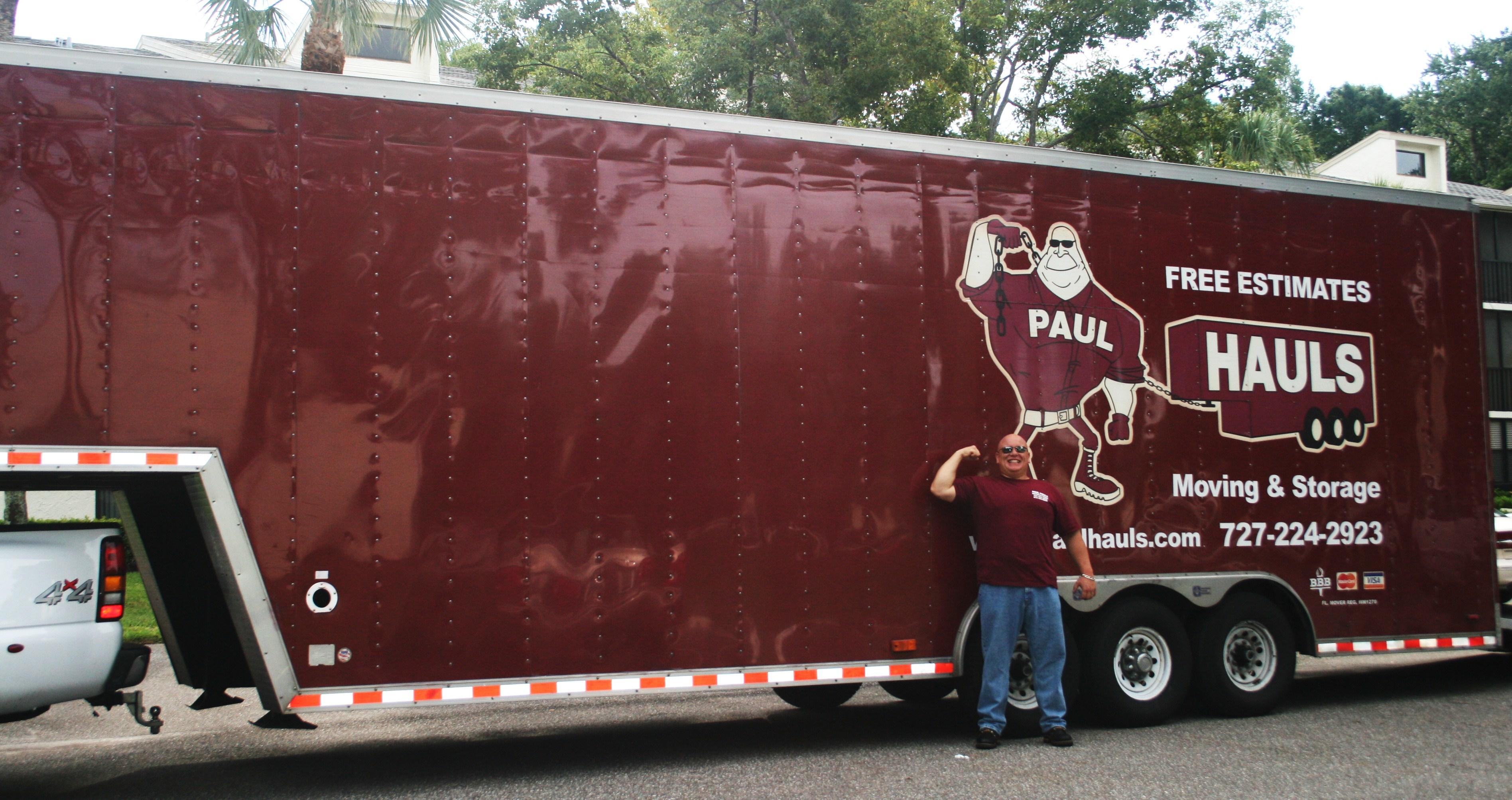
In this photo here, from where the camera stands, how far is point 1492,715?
24.6ft

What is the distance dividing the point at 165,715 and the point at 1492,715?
9535mm

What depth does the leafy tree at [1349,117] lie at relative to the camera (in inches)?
2021

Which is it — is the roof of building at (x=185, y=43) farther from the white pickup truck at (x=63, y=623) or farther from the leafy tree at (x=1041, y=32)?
the white pickup truck at (x=63, y=623)

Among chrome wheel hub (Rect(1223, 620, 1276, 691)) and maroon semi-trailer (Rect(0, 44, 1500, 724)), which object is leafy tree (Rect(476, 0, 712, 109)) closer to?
maroon semi-trailer (Rect(0, 44, 1500, 724))

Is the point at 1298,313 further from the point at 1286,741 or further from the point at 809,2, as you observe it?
the point at 809,2

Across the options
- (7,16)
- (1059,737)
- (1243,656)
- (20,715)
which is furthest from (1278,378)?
(7,16)

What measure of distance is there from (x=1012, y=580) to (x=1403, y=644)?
3213 mm

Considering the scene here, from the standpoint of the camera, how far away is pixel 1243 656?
7328mm

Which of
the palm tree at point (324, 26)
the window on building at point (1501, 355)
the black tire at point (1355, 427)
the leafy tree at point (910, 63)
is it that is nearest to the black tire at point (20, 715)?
the black tire at point (1355, 427)

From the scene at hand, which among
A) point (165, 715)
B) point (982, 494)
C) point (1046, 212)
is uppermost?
point (1046, 212)

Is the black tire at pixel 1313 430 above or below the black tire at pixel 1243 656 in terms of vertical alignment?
above

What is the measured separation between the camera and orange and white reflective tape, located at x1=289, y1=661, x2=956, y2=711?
5.46 meters

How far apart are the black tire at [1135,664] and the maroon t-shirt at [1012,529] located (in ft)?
2.22

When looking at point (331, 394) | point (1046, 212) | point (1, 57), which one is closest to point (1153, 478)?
point (1046, 212)
